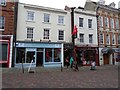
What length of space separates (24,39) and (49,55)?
168 inches

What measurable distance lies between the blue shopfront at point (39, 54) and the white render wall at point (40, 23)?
3.08 ft

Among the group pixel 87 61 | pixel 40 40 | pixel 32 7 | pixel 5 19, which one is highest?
pixel 32 7

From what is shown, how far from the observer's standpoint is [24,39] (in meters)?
25.4

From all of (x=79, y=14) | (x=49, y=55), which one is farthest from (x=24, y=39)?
(x=79, y=14)

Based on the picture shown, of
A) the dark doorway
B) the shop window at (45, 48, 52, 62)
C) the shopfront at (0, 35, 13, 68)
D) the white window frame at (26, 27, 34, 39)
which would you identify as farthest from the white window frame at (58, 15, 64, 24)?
the shopfront at (0, 35, 13, 68)

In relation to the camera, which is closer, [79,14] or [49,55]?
[49,55]

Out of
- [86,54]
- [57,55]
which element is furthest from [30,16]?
[86,54]

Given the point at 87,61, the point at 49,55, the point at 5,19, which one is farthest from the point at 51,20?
the point at 87,61

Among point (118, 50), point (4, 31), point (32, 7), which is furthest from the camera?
point (118, 50)

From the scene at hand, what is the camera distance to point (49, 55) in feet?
89.5

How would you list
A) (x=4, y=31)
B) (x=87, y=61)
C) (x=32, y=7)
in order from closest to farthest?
1. (x=4, y=31)
2. (x=32, y=7)
3. (x=87, y=61)

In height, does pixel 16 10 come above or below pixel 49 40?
above

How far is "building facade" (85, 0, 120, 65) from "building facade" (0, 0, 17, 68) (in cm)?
1521

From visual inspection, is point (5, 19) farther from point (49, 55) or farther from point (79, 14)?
point (79, 14)
